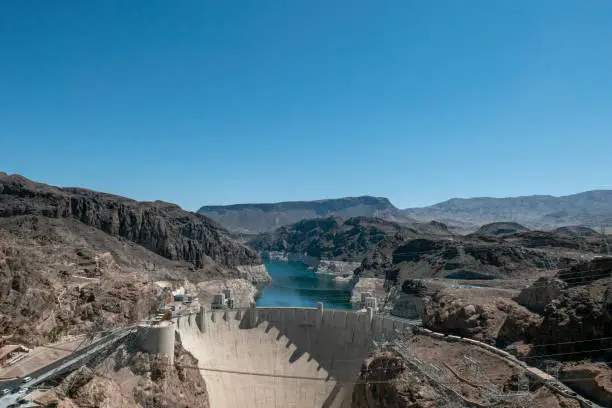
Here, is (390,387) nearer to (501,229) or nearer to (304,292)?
(304,292)

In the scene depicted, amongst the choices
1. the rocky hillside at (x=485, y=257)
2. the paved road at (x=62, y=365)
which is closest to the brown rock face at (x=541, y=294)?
the paved road at (x=62, y=365)

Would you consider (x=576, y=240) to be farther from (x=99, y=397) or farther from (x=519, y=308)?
(x=99, y=397)

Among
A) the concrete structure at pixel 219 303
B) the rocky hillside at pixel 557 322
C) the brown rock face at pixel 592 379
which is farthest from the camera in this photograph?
the concrete structure at pixel 219 303

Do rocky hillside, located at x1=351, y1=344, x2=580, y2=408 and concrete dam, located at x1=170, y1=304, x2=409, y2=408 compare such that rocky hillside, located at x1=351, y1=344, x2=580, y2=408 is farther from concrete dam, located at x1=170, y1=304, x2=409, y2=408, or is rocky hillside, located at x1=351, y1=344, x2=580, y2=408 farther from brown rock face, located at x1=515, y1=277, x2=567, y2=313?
brown rock face, located at x1=515, y1=277, x2=567, y2=313

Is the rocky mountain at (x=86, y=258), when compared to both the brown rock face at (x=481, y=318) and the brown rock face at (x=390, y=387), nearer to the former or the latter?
the brown rock face at (x=390, y=387)

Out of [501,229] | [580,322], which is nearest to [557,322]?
[580,322]

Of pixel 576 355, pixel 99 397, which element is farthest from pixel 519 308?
pixel 99 397
